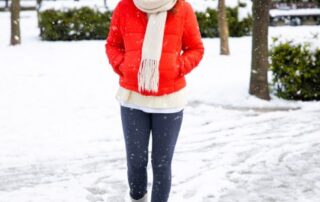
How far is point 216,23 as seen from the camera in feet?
64.6

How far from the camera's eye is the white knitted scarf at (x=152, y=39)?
3.36m

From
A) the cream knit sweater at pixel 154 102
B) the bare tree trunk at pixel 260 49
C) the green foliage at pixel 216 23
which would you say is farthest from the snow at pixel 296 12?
the cream knit sweater at pixel 154 102

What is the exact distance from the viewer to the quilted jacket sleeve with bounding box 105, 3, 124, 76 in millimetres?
3537

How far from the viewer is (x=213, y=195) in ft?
16.0

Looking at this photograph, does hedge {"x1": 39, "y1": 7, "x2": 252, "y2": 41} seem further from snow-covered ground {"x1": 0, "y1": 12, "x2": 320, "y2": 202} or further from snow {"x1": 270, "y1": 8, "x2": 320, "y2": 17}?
snow-covered ground {"x1": 0, "y1": 12, "x2": 320, "y2": 202}

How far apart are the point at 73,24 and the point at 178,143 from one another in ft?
43.7

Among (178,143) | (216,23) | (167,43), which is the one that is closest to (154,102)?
(167,43)

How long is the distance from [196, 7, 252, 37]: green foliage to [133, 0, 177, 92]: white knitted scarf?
16.2 metres

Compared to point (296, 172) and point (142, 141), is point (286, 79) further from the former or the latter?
point (142, 141)

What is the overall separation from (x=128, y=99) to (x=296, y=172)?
9.07 ft

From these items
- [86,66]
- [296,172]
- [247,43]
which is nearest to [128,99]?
[296,172]

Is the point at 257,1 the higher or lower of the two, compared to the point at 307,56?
higher

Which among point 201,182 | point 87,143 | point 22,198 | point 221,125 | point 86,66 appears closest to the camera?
point 22,198

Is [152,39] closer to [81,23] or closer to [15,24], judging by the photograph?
[15,24]
